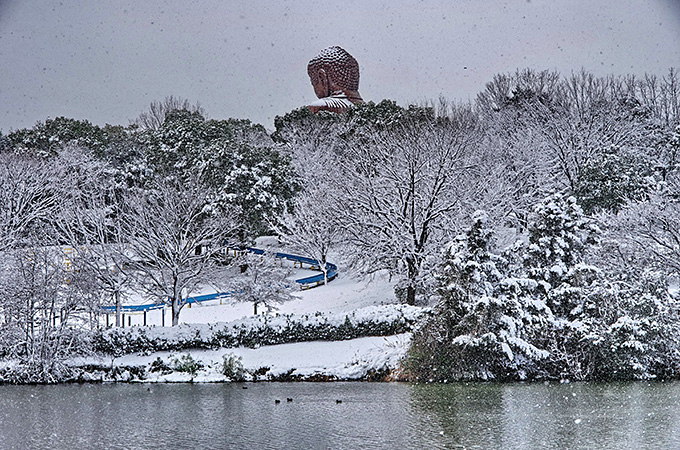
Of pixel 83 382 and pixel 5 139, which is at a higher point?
pixel 5 139

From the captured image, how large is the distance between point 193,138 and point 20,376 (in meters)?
24.0

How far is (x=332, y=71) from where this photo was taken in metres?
81.4

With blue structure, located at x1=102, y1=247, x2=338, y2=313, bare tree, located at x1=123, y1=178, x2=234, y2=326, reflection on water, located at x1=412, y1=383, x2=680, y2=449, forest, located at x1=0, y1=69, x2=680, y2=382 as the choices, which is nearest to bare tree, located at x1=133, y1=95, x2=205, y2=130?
forest, located at x1=0, y1=69, x2=680, y2=382

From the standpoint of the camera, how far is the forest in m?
19.7

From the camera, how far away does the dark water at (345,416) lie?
13.8m

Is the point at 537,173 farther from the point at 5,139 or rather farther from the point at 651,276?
the point at 5,139

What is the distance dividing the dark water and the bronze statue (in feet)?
212

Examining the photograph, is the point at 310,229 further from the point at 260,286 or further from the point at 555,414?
the point at 555,414

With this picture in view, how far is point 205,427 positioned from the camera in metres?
15.4

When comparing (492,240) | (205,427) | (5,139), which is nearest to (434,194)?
(492,240)

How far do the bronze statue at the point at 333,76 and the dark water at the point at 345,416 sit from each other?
212 feet

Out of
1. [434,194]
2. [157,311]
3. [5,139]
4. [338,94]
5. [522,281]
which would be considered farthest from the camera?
[338,94]

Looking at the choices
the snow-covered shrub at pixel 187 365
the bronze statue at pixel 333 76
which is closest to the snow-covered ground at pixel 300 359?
the snow-covered shrub at pixel 187 365

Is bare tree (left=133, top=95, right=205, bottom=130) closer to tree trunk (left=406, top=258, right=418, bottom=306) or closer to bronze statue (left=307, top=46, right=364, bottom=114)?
bronze statue (left=307, top=46, right=364, bottom=114)
